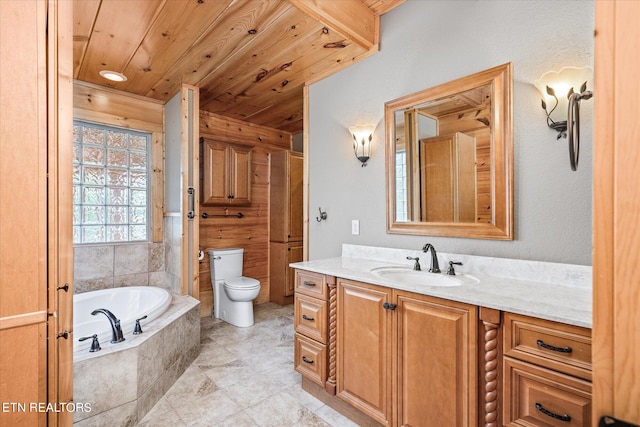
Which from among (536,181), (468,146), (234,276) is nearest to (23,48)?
(468,146)

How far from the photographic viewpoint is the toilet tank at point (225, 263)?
3424 millimetres

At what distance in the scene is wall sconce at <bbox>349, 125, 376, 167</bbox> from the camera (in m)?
2.25

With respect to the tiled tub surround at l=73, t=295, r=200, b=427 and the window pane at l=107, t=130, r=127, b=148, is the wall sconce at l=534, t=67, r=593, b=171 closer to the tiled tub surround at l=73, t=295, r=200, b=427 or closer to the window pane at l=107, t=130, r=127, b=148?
the tiled tub surround at l=73, t=295, r=200, b=427

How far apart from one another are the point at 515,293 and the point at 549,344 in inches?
10.3

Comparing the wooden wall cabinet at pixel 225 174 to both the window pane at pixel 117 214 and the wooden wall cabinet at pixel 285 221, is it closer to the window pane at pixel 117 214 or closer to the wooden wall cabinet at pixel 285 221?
the wooden wall cabinet at pixel 285 221

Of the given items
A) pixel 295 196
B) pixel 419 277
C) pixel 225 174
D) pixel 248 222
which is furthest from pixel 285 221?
pixel 419 277

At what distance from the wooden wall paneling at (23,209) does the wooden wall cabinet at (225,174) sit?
2.60 meters

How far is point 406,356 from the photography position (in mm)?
1430

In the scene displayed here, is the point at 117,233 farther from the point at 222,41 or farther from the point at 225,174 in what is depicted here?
the point at 222,41

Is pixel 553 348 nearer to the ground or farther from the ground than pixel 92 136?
nearer to the ground

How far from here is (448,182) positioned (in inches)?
73.7

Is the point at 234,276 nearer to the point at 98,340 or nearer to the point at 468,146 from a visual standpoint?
the point at 98,340

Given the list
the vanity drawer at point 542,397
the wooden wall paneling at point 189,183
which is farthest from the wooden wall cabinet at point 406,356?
the wooden wall paneling at point 189,183

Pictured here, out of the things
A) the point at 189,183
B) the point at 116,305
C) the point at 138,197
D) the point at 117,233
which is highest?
the point at 189,183
